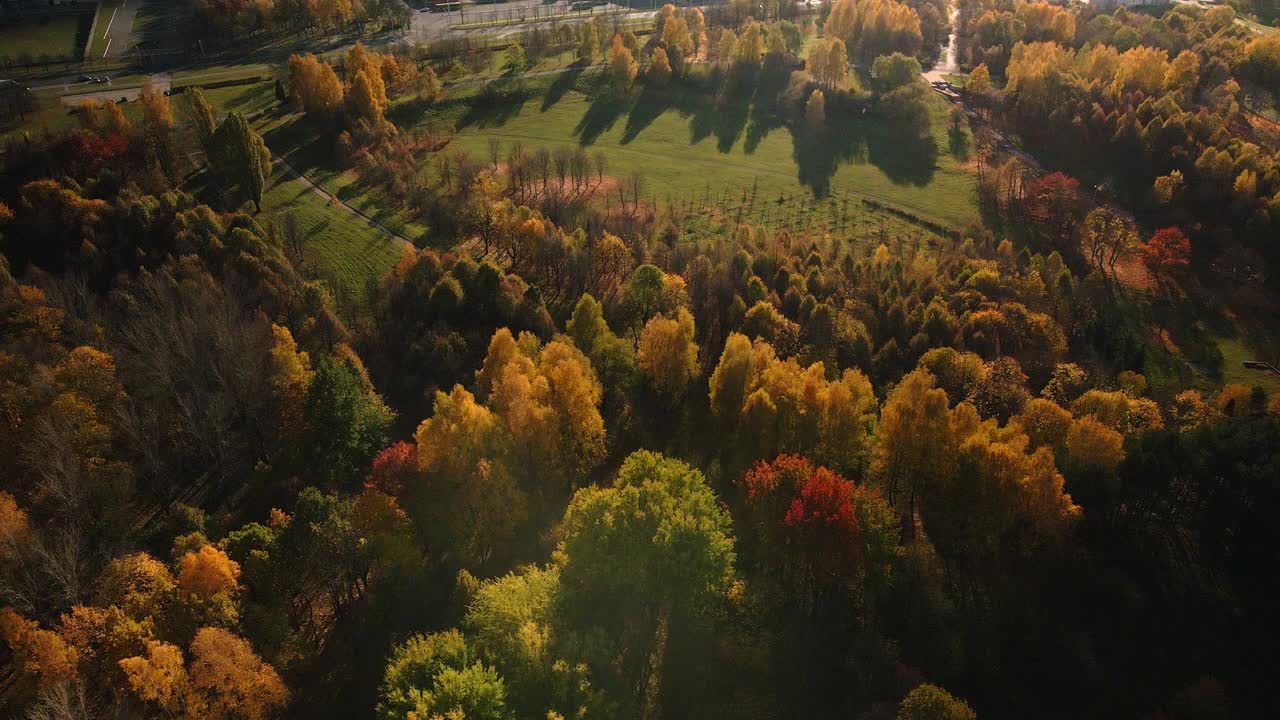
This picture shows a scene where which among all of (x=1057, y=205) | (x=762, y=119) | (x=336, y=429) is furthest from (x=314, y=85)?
(x=1057, y=205)

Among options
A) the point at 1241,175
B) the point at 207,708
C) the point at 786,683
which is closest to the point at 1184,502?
the point at 786,683

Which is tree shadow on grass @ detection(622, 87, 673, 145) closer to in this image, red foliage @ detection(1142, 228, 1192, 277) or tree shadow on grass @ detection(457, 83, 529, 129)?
tree shadow on grass @ detection(457, 83, 529, 129)

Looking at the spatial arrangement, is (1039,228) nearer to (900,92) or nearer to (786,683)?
(900,92)

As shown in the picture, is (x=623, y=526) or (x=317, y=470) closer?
(x=623, y=526)

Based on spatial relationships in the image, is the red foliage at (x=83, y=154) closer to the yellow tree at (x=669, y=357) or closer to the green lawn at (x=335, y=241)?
the green lawn at (x=335, y=241)

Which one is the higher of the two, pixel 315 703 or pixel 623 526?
pixel 623 526

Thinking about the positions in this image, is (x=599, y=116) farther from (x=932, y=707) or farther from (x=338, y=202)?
(x=932, y=707)

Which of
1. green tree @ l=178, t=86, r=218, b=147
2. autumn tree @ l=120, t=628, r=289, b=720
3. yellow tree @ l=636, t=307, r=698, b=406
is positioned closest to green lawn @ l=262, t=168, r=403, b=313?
green tree @ l=178, t=86, r=218, b=147

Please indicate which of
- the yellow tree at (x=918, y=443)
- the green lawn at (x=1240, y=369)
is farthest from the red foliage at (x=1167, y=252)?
the yellow tree at (x=918, y=443)
